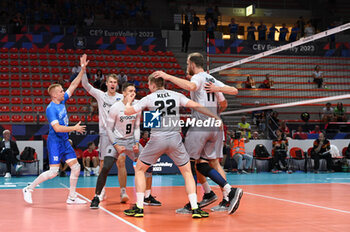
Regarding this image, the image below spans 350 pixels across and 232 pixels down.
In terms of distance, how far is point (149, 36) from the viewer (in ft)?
84.8

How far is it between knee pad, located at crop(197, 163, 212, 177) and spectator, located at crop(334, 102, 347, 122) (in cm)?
1416

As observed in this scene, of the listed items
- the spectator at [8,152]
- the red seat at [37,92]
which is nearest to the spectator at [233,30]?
the red seat at [37,92]

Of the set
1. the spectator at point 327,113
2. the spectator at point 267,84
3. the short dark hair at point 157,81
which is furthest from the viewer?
A: the spectator at point 267,84

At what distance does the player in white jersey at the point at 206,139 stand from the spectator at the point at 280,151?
10196mm

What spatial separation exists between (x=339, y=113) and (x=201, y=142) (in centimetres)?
1474

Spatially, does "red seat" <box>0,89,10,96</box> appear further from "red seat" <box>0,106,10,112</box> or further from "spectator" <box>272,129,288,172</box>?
"spectator" <box>272,129,288,172</box>

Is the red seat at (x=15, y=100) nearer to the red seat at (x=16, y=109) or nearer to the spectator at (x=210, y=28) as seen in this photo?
the red seat at (x=16, y=109)

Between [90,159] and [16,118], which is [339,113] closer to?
[90,159]

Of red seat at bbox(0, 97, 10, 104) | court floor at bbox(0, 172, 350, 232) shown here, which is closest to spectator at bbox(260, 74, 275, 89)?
court floor at bbox(0, 172, 350, 232)

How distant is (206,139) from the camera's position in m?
6.93

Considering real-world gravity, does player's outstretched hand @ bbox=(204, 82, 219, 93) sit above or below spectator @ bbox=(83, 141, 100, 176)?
above

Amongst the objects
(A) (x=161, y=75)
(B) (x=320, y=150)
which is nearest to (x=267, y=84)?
(B) (x=320, y=150)

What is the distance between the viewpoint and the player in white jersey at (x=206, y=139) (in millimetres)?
6809

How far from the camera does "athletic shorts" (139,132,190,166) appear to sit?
6387mm
